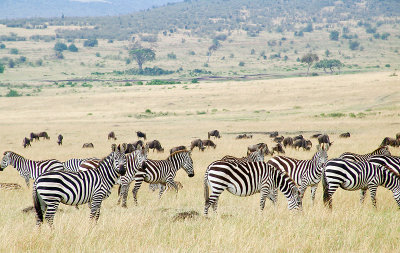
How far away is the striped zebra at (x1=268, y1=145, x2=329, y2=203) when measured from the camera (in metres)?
12.6

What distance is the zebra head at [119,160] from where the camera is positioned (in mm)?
10281

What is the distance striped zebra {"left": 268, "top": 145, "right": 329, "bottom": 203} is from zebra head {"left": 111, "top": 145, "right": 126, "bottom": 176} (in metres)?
4.73

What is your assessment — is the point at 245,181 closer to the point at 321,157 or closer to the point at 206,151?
the point at 321,157

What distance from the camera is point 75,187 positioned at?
9.43 metres

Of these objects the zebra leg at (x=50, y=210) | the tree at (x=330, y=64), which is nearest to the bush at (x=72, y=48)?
the tree at (x=330, y=64)

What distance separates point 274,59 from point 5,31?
347 feet

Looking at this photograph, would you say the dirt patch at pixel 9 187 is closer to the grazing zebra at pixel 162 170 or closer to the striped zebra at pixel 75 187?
the grazing zebra at pixel 162 170

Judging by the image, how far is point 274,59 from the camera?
472ft

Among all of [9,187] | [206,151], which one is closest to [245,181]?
[9,187]

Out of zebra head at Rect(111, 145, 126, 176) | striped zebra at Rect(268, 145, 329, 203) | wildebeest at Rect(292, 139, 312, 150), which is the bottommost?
wildebeest at Rect(292, 139, 312, 150)

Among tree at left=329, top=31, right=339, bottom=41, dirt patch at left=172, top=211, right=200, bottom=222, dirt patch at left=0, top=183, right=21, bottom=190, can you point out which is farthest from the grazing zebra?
tree at left=329, top=31, right=339, bottom=41

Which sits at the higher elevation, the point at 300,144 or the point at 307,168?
the point at 307,168

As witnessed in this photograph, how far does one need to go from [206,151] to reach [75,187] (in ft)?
59.9

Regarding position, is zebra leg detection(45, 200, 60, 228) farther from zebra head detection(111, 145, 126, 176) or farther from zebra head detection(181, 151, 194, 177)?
zebra head detection(181, 151, 194, 177)
